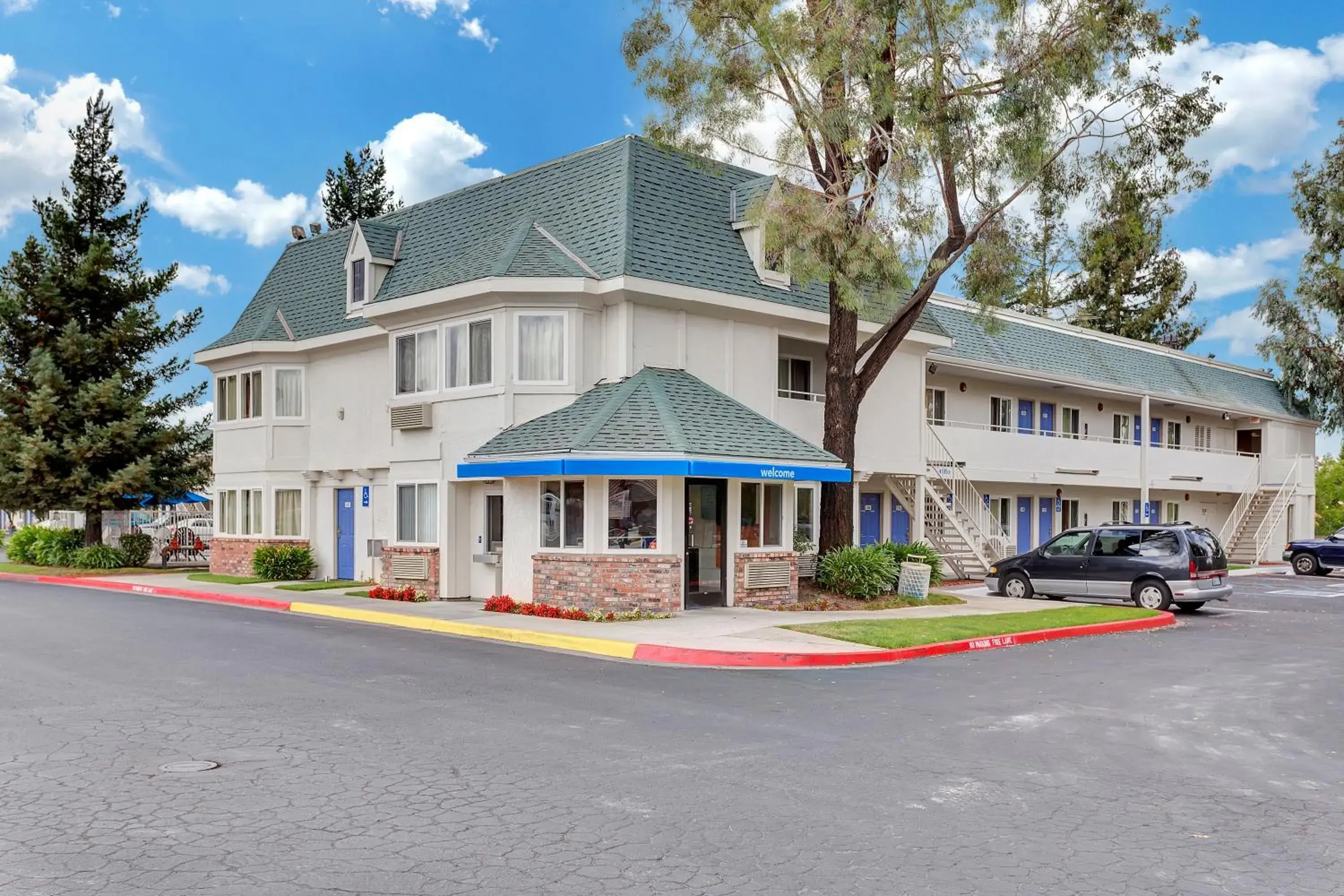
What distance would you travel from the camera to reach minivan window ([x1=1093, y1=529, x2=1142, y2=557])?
22422 mm

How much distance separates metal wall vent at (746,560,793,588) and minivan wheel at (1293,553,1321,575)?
77.2 ft

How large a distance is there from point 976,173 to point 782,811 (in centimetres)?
1714

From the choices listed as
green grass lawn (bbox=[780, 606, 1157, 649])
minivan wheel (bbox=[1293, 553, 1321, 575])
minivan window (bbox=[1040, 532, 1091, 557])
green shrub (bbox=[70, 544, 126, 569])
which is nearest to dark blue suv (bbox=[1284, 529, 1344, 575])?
minivan wheel (bbox=[1293, 553, 1321, 575])

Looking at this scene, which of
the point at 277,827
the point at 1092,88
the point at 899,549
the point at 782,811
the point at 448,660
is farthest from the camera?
the point at 899,549

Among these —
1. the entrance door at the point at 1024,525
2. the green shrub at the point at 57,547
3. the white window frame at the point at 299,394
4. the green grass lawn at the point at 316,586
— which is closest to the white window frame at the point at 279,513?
the white window frame at the point at 299,394

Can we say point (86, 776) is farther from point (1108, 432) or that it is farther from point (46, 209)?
point (1108, 432)

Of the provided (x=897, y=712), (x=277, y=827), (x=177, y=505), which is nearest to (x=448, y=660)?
(x=897, y=712)

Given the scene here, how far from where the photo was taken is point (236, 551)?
97.4 feet

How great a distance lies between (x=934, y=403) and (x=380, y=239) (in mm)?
15774

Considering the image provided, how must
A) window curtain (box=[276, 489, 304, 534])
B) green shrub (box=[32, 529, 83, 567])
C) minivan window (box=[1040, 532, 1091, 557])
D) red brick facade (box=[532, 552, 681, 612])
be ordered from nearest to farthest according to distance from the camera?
red brick facade (box=[532, 552, 681, 612]) → minivan window (box=[1040, 532, 1091, 557]) → window curtain (box=[276, 489, 304, 534]) → green shrub (box=[32, 529, 83, 567])

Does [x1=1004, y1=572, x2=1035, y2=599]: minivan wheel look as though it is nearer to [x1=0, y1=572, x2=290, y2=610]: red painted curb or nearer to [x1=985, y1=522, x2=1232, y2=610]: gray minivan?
[x1=985, y1=522, x2=1232, y2=610]: gray minivan

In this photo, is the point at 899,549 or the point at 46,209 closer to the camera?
the point at 899,549

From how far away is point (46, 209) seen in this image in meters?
35.4

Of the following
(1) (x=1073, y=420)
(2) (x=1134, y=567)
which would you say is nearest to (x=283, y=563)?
(2) (x=1134, y=567)
